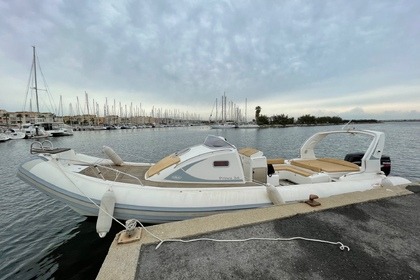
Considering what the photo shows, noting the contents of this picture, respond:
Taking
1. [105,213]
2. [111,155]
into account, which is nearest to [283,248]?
[105,213]

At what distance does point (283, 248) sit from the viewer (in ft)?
7.98

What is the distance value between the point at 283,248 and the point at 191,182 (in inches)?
126

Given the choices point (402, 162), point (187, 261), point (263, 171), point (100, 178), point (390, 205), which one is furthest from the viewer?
point (402, 162)

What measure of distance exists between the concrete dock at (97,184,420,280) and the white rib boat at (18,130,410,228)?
1595 millimetres

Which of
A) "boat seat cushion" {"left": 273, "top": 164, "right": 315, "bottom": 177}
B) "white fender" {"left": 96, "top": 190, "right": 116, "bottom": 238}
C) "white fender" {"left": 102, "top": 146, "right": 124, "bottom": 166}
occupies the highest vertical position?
"white fender" {"left": 102, "top": 146, "right": 124, "bottom": 166}

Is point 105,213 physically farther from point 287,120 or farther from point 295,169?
point 287,120

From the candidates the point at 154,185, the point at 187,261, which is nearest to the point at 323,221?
the point at 187,261

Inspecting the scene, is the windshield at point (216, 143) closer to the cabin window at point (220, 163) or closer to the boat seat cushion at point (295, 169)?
the cabin window at point (220, 163)

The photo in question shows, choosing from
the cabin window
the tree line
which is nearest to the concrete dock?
the cabin window

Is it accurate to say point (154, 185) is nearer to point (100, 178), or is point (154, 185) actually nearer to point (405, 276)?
point (100, 178)

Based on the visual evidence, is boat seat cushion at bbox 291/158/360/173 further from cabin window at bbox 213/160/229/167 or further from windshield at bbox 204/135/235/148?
cabin window at bbox 213/160/229/167

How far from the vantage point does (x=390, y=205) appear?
11.9 ft

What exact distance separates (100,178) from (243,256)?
178 inches

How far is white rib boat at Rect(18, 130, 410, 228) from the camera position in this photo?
15.1 ft
